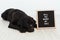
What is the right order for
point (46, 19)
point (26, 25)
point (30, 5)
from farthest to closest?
point (30, 5), point (46, 19), point (26, 25)

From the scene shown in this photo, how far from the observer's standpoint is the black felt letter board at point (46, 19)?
2498 mm

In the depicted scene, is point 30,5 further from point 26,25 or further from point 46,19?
point 26,25

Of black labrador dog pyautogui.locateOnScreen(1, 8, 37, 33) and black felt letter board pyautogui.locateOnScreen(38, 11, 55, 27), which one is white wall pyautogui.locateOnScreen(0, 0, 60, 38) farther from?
black felt letter board pyautogui.locateOnScreen(38, 11, 55, 27)

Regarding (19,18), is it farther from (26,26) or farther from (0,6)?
(0,6)

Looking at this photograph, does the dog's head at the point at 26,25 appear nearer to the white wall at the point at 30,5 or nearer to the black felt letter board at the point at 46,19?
the black felt letter board at the point at 46,19

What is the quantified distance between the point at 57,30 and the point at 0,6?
1644 millimetres

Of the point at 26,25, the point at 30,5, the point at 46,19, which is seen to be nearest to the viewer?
the point at 26,25

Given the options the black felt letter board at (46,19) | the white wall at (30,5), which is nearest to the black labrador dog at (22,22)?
the black felt letter board at (46,19)

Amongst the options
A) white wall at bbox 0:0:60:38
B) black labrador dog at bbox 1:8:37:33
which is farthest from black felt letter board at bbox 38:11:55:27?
white wall at bbox 0:0:60:38

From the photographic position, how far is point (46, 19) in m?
2.51

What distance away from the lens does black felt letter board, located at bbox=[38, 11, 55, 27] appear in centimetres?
250

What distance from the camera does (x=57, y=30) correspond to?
8.04ft

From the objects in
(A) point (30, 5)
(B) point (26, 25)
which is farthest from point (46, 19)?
(A) point (30, 5)

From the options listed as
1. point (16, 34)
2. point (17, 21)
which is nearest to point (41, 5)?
point (17, 21)
